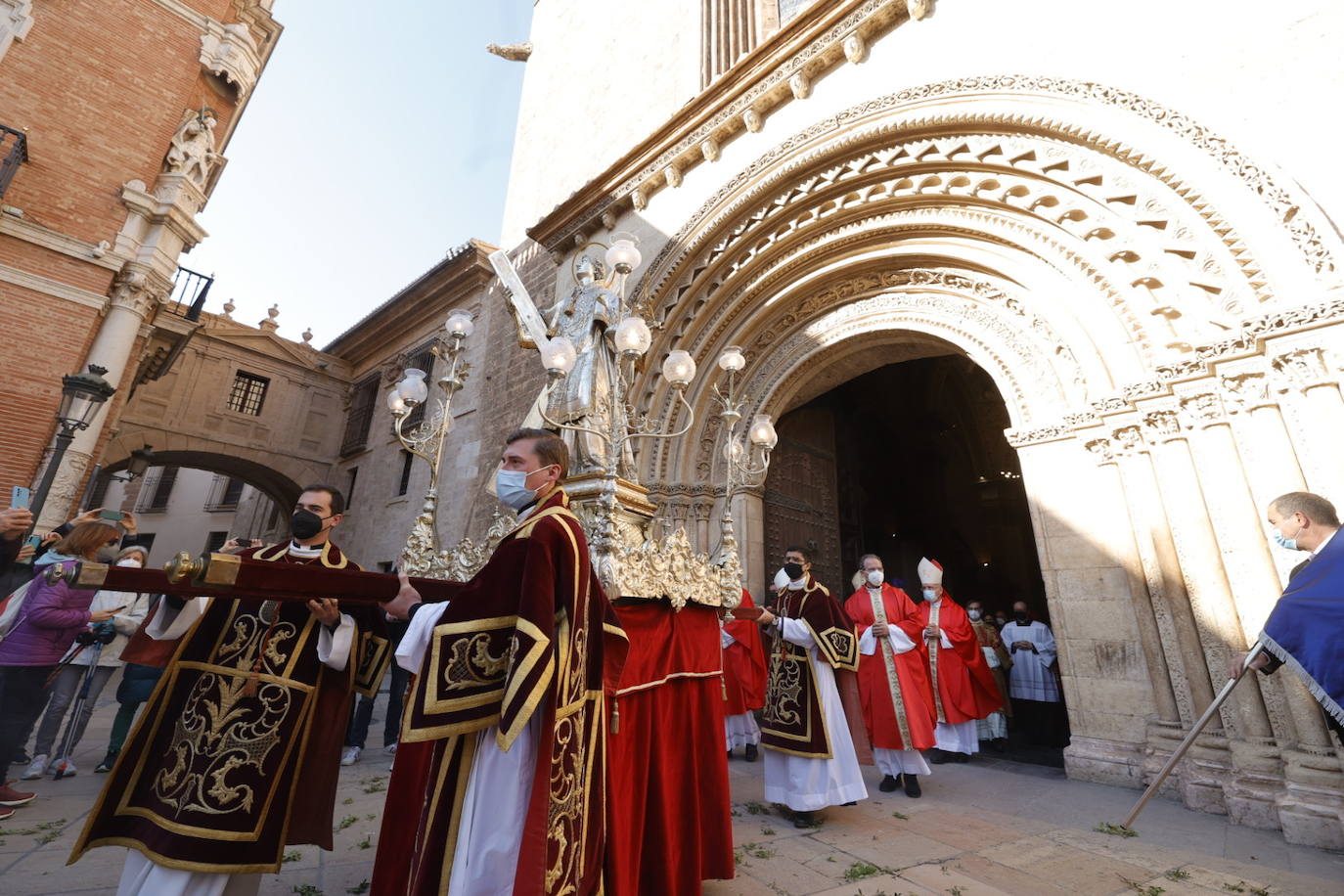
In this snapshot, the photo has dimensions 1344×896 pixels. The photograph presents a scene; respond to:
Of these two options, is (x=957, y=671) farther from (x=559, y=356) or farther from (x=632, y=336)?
(x=559, y=356)

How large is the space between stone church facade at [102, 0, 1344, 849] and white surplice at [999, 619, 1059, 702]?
2.50 metres

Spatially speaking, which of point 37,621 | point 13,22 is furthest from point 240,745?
point 13,22

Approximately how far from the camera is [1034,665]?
24.7 ft

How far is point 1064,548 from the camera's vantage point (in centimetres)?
532

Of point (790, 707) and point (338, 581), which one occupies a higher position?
point (338, 581)

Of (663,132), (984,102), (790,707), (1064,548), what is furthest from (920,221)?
(790,707)

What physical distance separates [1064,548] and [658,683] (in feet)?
14.4

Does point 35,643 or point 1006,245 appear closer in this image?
point 35,643

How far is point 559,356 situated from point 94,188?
11.1 meters

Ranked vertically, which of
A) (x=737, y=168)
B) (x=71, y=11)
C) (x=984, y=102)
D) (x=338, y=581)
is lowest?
(x=338, y=581)

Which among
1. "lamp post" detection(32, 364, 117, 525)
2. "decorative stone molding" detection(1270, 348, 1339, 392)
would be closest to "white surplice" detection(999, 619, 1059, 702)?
"decorative stone molding" detection(1270, 348, 1339, 392)

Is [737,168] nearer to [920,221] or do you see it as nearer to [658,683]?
[920,221]

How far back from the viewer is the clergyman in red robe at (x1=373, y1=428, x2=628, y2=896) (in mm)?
1761

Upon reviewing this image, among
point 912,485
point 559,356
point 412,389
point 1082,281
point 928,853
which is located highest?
point 912,485
